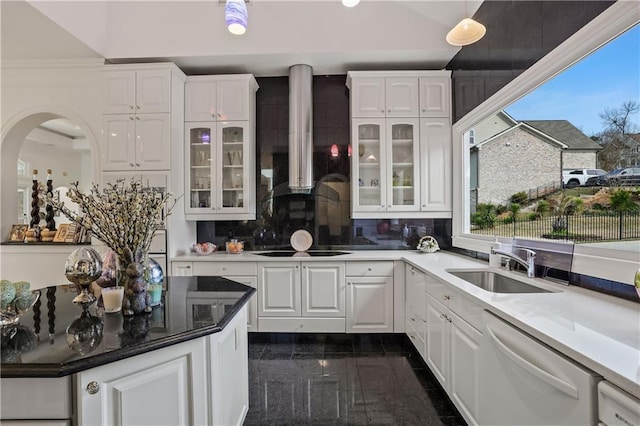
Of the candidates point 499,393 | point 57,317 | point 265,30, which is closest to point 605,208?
point 499,393

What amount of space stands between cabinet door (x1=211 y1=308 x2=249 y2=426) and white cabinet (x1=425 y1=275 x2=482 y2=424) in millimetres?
1269

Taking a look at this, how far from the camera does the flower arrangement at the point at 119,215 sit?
53.3 inches

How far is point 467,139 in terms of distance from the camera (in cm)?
323

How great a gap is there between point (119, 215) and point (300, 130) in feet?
7.86

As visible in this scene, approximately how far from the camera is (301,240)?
3713 millimetres

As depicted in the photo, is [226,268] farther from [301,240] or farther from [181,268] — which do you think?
[301,240]

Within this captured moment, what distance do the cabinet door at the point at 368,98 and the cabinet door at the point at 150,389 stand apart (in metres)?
2.84

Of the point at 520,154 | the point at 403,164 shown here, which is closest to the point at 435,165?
the point at 403,164

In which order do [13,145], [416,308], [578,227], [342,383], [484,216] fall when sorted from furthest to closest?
Result: [13,145] < [484,216] < [416,308] < [342,383] < [578,227]

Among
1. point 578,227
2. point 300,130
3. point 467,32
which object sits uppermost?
point 467,32

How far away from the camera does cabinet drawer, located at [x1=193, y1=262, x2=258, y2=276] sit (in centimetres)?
317

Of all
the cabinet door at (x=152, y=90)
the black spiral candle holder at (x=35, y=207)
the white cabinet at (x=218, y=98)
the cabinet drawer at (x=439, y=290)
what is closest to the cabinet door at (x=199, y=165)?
the white cabinet at (x=218, y=98)

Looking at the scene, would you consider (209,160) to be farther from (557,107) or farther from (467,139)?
(557,107)

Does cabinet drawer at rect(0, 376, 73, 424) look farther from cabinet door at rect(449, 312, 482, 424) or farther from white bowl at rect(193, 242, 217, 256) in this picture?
white bowl at rect(193, 242, 217, 256)
